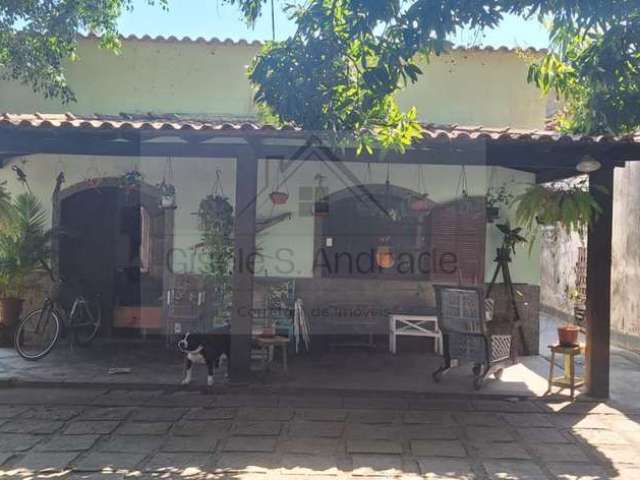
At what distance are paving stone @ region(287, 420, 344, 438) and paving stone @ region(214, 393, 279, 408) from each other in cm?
65

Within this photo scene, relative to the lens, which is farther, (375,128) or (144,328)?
(144,328)

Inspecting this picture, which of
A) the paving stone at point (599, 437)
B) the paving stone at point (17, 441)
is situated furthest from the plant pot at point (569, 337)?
the paving stone at point (17, 441)

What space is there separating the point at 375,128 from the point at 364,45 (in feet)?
2.60

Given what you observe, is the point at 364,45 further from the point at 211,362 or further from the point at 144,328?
the point at 144,328

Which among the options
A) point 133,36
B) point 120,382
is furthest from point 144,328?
point 133,36

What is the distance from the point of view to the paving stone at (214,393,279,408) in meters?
5.99

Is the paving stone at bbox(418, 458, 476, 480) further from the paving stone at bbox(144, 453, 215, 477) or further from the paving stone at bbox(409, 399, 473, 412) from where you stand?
the paving stone at bbox(144, 453, 215, 477)

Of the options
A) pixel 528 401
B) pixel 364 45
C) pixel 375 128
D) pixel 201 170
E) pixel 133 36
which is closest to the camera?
pixel 364 45

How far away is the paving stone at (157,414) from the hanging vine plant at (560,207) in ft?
13.4

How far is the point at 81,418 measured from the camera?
550 centimetres

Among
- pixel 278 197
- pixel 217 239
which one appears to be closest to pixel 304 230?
pixel 278 197

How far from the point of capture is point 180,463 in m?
4.52

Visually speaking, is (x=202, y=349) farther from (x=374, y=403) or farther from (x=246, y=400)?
(x=374, y=403)

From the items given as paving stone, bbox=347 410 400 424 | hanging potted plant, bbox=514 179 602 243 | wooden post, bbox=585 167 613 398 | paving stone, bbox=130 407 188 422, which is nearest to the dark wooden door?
paving stone, bbox=130 407 188 422
